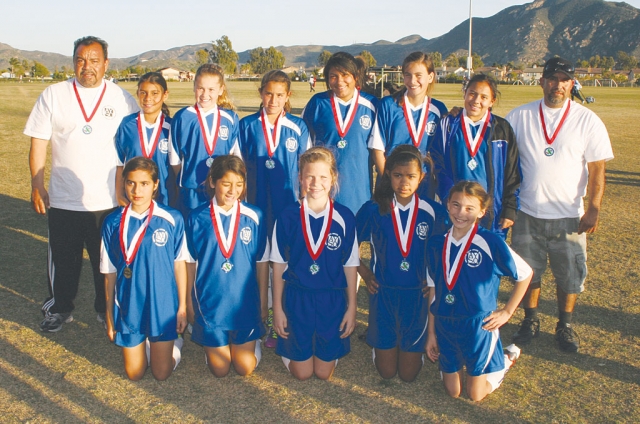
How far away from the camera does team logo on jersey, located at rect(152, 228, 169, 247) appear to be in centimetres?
379

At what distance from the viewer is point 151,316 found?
377 cm

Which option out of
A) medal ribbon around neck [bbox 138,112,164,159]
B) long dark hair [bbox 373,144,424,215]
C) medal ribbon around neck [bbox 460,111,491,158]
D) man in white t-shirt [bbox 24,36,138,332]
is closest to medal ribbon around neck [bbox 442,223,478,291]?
long dark hair [bbox 373,144,424,215]

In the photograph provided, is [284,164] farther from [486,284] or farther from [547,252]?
[547,252]

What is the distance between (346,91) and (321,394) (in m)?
2.37

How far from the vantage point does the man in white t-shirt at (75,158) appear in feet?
14.3

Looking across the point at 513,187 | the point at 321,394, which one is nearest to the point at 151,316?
the point at 321,394

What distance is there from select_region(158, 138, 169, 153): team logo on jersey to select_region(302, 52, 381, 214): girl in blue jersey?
124 cm

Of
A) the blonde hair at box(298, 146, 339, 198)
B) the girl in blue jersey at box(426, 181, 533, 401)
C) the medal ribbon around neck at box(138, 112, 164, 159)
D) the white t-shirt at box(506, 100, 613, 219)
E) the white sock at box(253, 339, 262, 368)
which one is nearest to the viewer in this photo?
the girl in blue jersey at box(426, 181, 533, 401)

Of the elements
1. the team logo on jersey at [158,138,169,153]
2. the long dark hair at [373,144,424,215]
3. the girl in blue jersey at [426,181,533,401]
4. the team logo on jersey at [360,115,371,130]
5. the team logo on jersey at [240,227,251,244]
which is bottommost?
the girl in blue jersey at [426,181,533,401]

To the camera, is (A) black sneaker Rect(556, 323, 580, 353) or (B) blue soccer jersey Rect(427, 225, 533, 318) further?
(A) black sneaker Rect(556, 323, 580, 353)

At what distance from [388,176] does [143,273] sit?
6.00ft

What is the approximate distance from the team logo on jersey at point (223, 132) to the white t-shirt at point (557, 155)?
2289 millimetres

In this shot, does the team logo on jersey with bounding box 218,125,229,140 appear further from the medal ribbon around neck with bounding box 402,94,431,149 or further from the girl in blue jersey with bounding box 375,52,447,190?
the medal ribbon around neck with bounding box 402,94,431,149

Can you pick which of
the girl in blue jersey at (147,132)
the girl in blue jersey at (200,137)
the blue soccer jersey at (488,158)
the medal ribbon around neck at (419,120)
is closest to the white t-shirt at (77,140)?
the girl in blue jersey at (147,132)
